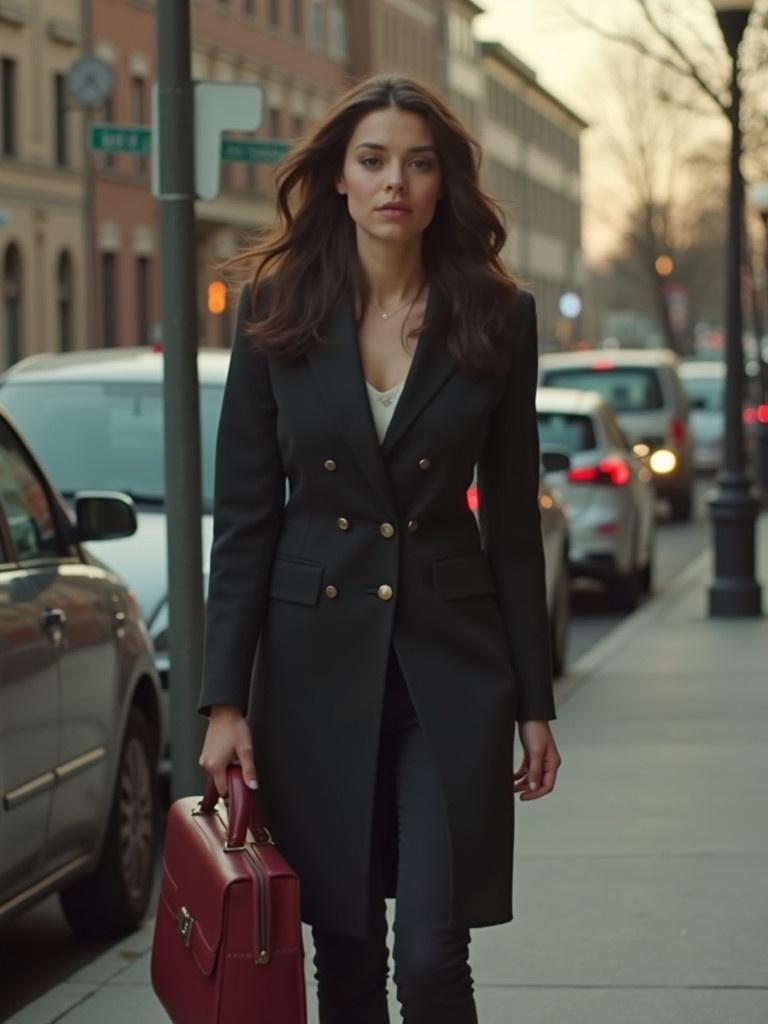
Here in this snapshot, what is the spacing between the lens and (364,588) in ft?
13.3

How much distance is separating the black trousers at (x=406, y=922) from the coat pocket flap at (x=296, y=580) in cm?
17

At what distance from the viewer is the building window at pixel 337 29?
2879 inches

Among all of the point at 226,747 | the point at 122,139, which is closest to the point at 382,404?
the point at 226,747

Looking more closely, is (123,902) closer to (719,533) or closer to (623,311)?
(719,533)

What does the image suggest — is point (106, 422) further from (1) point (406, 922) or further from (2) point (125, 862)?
(1) point (406, 922)

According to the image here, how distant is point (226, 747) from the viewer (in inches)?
160

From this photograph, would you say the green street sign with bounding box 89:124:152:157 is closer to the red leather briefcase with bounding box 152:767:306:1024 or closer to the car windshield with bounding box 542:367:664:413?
the red leather briefcase with bounding box 152:767:306:1024

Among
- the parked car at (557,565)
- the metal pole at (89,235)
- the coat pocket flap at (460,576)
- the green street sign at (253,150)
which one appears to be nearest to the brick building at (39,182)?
the metal pole at (89,235)

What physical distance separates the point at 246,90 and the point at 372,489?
319cm

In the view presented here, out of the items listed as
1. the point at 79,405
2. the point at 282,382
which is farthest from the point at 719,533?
the point at 282,382

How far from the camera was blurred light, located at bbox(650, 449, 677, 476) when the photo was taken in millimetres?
27038

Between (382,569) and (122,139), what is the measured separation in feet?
16.5

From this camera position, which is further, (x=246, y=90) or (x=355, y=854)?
(x=246, y=90)

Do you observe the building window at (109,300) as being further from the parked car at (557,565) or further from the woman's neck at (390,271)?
the woman's neck at (390,271)
